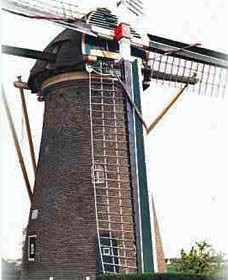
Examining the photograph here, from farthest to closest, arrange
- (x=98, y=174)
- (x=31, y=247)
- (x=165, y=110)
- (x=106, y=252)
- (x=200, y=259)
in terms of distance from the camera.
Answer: (x=165, y=110) → (x=31, y=247) → (x=98, y=174) → (x=106, y=252) → (x=200, y=259)

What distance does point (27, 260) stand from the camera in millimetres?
9508

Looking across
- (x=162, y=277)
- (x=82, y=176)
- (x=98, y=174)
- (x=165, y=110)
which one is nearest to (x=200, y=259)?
(x=162, y=277)

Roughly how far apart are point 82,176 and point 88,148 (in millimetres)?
528

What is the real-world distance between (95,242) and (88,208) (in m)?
0.62

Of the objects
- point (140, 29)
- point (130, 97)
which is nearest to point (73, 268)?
point (130, 97)

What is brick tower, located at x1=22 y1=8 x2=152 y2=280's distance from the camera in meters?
8.62

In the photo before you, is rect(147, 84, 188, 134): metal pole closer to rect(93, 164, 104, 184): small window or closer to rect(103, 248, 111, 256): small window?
rect(93, 164, 104, 184): small window

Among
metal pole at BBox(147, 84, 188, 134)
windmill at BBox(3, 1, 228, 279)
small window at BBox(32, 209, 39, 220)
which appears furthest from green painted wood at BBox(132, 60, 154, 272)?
small window at BBox(32, 209, 39, 220)

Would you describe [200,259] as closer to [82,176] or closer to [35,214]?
[82,176]

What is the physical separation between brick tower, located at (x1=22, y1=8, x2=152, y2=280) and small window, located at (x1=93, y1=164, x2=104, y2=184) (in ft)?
0.04

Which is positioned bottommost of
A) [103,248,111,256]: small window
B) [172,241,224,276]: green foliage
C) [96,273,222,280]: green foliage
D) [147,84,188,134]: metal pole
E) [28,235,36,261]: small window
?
[96,273,222,280]: green foliage

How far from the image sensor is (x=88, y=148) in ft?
29.8

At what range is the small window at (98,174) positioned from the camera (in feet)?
29.2

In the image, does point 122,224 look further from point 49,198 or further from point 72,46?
point 72,46
